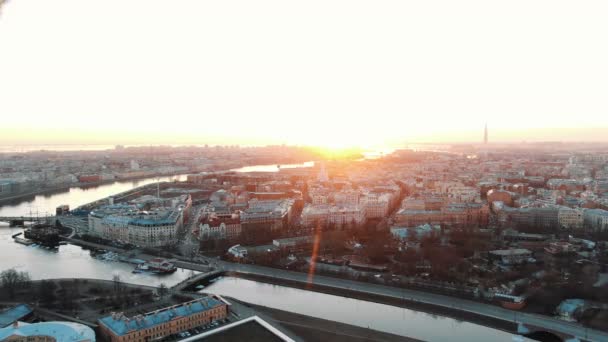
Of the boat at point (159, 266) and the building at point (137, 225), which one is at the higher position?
the building at point (137, 225)

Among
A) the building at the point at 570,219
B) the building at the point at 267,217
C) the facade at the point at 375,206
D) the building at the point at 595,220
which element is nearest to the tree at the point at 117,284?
the building at the point at 267,217

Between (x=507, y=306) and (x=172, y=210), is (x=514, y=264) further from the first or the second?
(x=172, y=210)

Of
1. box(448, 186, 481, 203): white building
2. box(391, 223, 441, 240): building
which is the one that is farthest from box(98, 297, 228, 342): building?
box(448, 186, 481, 203): white building

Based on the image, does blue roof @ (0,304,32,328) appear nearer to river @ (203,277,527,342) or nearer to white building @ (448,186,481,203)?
river @ (203,277,527,342)

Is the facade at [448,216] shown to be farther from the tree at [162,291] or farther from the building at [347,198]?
the tree at [162,291]

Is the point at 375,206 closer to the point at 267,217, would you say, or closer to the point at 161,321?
the point at 267,217
